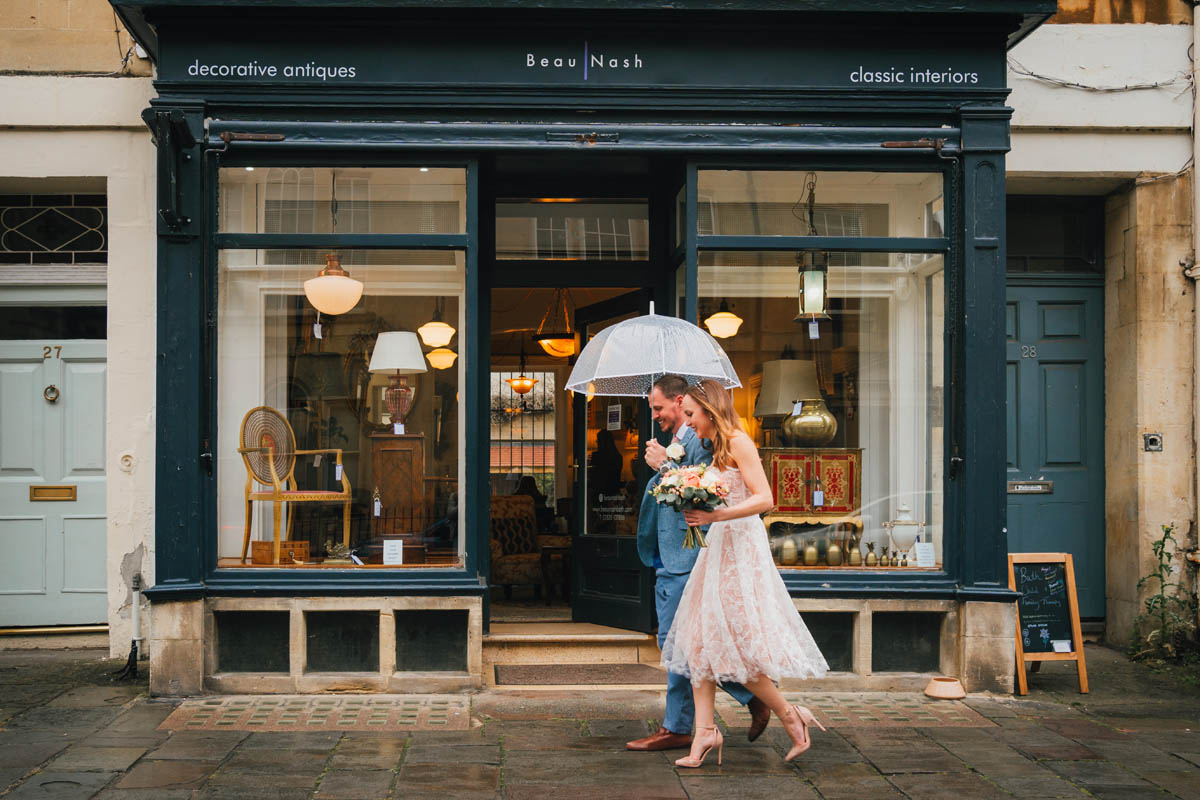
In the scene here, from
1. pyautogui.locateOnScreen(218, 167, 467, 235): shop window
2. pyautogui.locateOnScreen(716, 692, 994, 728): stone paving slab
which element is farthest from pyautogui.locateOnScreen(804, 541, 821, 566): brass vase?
pyautogui.locateOnScreen(218, 167, 467, 235): shop window

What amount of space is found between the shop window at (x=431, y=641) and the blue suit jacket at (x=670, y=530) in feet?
6.33

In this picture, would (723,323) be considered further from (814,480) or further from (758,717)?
(758,717)

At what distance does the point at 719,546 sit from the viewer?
5973mm

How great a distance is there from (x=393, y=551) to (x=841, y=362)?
3423 millimetres

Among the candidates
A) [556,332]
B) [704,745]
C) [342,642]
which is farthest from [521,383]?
[704,745]

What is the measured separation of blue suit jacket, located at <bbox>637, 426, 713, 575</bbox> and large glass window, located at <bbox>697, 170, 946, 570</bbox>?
212cm

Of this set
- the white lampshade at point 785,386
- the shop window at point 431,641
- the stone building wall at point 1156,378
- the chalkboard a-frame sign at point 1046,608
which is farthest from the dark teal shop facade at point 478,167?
the stone building wall at point 1156,378

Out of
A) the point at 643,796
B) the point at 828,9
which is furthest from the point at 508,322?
the point at 643,796

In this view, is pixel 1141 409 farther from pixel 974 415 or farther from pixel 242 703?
pixel 242 703

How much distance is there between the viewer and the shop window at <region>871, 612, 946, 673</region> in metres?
7.80

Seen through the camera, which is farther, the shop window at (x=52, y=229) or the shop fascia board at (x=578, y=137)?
the shop window at (x=52, y=229)

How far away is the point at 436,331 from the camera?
8.12 m

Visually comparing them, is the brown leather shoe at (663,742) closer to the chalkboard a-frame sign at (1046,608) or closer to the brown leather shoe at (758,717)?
the brown leather shoe at (758,717)

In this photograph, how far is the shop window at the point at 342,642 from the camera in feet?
24.9
